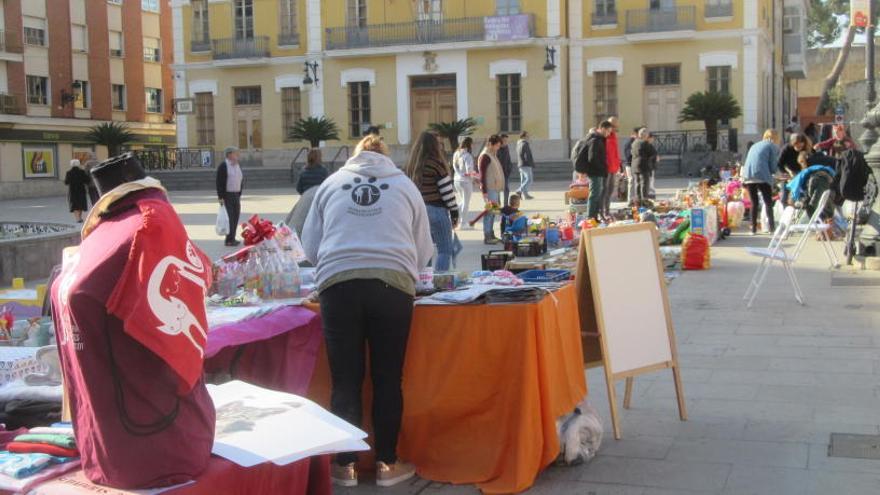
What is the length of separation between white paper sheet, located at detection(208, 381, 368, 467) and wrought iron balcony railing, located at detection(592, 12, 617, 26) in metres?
33.3

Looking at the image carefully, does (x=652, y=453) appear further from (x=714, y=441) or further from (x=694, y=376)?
(x=694, y=376)

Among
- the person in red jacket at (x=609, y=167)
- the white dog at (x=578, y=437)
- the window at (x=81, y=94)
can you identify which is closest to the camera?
the white dog at (x=578, y=437)

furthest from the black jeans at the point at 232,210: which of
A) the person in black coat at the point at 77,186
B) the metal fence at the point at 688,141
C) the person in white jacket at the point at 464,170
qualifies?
the metal fence at the point at 688,141

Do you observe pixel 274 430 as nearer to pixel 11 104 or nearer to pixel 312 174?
pixel 312 174

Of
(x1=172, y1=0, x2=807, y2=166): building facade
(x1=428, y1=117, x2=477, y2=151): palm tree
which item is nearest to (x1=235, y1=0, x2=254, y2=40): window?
(x1=172, y1=0, x2=807, y2=166): building facade

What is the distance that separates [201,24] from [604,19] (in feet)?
52.7

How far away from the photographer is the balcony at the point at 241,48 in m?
39.6

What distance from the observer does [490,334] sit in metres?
5.13

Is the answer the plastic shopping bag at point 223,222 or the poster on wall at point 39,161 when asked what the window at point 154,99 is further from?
the plastic shopping bag at point 223,222

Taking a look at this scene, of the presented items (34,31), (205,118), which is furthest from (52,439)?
(34,31)

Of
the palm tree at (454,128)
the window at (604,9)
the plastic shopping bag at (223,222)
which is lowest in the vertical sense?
the plastic shopping bag at (223,222)

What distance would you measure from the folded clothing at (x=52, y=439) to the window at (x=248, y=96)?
3737 cm

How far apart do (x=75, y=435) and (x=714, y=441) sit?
3616 millimetres

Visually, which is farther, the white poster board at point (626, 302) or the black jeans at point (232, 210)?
the black jeans at point (232, 210)
